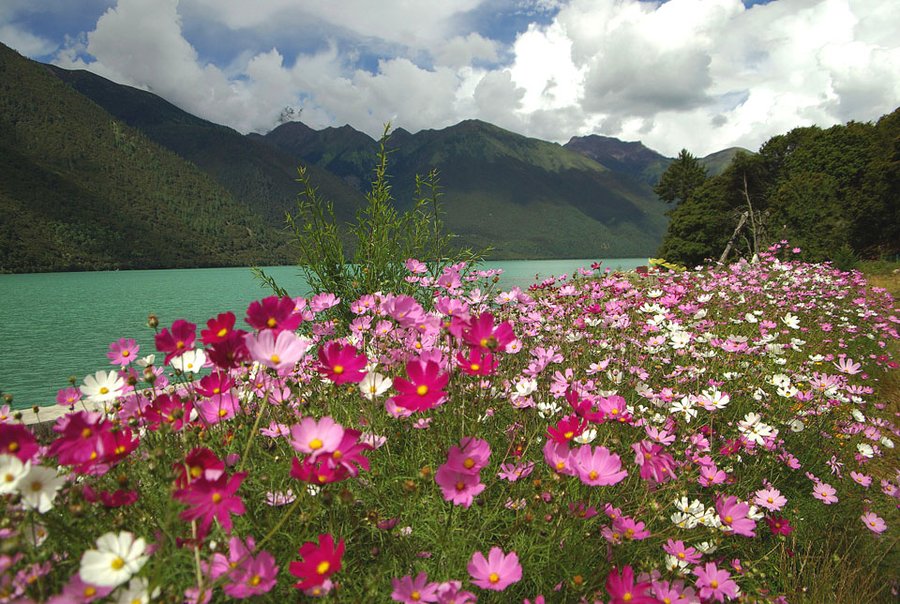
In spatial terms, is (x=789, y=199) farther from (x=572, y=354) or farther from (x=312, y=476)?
(x=312, y=476)

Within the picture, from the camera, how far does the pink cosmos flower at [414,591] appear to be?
1026 mm

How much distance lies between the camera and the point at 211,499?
936 millimetres

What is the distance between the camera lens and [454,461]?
110cm

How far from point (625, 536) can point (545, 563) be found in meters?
0.27

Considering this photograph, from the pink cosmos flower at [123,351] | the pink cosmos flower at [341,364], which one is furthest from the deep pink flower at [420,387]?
the pink cosmos flower at [123,351]

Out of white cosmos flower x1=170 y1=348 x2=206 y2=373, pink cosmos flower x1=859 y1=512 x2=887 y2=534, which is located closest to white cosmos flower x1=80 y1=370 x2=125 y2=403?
white cosmos flower x1=170 y1=348 x2=206 y2=373

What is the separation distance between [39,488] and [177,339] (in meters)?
0.46

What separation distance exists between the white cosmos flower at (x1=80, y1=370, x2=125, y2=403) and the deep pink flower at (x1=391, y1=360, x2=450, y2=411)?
41.9 inches

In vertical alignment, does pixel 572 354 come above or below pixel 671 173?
below

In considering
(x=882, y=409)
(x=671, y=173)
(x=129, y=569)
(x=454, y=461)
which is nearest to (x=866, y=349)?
(x=882, y=409)

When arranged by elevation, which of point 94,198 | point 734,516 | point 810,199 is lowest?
point 734,516

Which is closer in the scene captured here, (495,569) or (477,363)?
(495,569)

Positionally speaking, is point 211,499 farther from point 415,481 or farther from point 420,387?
point 415,481

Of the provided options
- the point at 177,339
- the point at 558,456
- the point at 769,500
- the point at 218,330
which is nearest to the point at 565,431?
the point at 558,456
